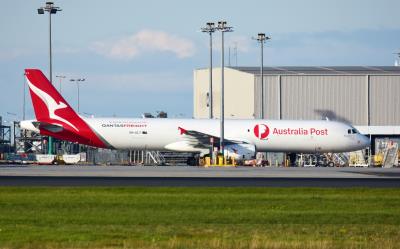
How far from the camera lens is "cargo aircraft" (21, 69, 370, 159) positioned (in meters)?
81.9

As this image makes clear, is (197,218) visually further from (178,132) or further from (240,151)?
(178,132)

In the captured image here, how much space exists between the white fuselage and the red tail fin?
122cm

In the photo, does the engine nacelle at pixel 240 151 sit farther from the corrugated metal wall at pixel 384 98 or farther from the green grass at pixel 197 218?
the green grass at pixel 197 218

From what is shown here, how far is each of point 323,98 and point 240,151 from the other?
104 feet

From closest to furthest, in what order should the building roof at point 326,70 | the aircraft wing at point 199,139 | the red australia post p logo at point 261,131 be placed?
the aircraft wing at point 199,139
the red australia post p logo at point 261,131
the building roof at point 326,70

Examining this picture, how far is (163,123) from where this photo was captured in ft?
280

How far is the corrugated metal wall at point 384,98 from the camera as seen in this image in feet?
373

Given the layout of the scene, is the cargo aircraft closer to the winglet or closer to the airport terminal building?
the winglet

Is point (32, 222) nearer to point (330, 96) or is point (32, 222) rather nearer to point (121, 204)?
point (121, 204)

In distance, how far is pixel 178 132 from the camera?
279ft

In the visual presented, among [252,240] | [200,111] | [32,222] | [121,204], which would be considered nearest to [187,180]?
[121,204]

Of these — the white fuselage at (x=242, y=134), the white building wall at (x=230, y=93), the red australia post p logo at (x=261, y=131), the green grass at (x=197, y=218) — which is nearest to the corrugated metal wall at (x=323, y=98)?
the white building wall at (x=230, y=93)

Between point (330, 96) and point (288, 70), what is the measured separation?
6.43 metres

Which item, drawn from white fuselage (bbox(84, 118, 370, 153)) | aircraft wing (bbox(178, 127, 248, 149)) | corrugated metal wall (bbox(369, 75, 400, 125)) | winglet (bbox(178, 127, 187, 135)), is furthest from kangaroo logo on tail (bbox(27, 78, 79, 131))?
corrugated metal wall (bbox(369, 75, 400, 125))
